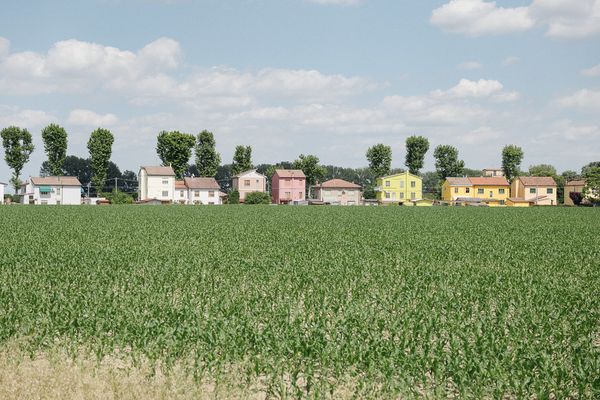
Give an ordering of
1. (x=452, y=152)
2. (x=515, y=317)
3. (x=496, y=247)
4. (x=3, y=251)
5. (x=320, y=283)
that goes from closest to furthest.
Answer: (x=515, y=317), (x=320, y=283), (x=3, y=251), (x=496, y=247), (x=452, y=152)

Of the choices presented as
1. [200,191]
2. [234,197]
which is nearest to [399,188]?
[234,197]

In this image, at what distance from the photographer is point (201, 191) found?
12794 cm

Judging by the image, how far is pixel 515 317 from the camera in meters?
10.4

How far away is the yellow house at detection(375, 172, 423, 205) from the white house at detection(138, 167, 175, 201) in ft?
147

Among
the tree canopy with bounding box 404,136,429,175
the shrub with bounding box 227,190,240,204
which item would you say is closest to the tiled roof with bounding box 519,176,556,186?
the tree canopy with bounding box 404,136,429,175

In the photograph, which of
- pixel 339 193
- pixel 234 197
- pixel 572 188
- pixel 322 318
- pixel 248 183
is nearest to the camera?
pixel 322 318

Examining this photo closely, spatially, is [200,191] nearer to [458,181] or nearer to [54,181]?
[54,181]

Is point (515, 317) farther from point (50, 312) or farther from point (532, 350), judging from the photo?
point (50, 312)

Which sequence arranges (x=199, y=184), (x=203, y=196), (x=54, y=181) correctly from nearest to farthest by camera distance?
(x=54, y=181)
(x=203, y=196)
(x=199, y=184)

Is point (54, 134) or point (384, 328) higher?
point (54, 134)

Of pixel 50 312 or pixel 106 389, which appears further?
pixel 50 312

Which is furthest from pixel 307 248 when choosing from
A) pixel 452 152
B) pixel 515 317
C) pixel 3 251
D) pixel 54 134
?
pixel 452 152

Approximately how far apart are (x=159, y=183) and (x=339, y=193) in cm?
4035

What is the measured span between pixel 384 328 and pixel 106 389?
452 cm
